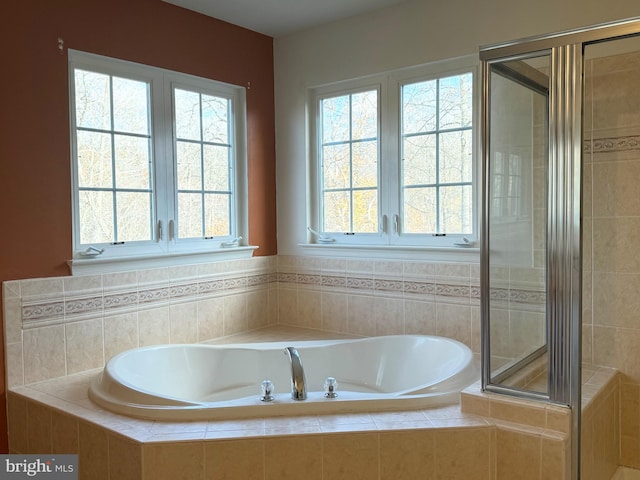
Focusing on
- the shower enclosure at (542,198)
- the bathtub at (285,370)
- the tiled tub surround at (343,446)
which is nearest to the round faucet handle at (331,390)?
the bathtub at (285,370)

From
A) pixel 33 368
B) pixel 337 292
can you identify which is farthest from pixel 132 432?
pixel 337 292

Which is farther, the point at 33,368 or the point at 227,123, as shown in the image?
the point at 227,123

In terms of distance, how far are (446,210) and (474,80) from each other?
756 millimetres

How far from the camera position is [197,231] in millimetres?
3619

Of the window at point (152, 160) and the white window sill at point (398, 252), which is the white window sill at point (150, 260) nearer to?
the window at point (152, 160)

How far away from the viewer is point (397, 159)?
140 inches

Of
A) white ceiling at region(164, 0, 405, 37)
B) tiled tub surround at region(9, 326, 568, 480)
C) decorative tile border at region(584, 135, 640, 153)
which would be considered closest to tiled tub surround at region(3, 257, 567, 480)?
tiled tub surround at region(9, 326, 568, 480)

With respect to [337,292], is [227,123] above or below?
above

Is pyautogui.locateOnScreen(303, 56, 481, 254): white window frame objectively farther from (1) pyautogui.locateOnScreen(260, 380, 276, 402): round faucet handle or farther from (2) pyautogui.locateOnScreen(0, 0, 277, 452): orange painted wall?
(1) pyautogui.locateOnScreen(260, 380, 276, 402): round faucet handle

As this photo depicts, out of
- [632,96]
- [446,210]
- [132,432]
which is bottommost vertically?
[132,432]

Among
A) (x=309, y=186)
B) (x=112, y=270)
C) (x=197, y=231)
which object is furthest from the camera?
(x=309, y=186)

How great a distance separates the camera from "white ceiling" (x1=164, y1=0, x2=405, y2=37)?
3396 millimetres

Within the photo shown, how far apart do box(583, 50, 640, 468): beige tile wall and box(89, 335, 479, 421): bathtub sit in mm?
668

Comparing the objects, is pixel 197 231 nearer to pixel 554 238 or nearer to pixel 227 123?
pixel 227 123
